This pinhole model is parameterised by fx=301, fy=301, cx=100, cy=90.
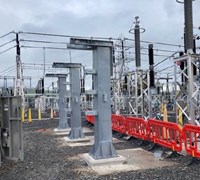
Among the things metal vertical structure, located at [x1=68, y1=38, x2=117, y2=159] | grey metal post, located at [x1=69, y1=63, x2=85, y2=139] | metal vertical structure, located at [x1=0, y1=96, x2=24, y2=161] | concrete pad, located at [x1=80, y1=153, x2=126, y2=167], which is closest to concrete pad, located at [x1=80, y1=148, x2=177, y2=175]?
concrete pad, located at [x1=80, y1=153, x2=126, y2=167]

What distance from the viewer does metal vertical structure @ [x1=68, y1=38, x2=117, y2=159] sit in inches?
311

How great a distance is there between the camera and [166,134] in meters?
8.88

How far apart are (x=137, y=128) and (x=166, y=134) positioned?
222 cm

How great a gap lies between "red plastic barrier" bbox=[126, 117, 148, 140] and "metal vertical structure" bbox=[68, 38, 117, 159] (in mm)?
2564

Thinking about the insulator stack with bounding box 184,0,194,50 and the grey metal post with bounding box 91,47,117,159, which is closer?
the grey metal post with bounding box 91,47,117,159

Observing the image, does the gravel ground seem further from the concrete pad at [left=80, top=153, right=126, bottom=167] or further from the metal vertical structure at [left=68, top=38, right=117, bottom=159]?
the metal vertical structure at [left=68, top=38, right=117, bottom=159]

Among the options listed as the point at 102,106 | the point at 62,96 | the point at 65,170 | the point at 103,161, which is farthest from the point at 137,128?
the point at 62,96

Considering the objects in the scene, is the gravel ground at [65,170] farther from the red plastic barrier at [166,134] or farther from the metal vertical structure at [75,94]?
the metal vertical structure at [75,94]

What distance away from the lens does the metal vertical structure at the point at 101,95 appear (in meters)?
7.89

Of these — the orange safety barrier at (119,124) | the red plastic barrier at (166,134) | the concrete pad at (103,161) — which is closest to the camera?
the concrete pad at (103,161)

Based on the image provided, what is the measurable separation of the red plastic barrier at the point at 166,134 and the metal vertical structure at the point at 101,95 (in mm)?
1696

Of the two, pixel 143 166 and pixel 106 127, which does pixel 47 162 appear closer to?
pixel 106 127

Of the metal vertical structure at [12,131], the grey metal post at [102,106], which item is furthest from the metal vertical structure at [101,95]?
the metal vertical structure at [12,131]

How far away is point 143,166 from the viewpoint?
750cm
